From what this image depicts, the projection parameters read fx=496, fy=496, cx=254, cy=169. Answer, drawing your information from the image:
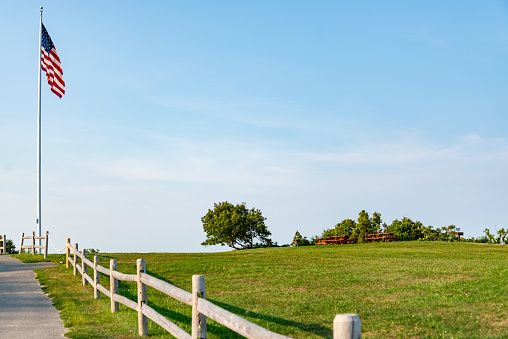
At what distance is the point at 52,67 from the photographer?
120 ft

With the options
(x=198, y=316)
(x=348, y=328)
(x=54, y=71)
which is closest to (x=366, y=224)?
(x=54, y=71)

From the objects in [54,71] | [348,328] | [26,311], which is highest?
[54,71]

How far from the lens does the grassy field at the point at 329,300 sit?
10.8 metres

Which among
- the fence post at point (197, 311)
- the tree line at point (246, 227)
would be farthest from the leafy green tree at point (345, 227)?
the fence post at point (197, 311)

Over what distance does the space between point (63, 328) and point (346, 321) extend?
9.15 meters

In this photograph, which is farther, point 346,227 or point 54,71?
point 346,227

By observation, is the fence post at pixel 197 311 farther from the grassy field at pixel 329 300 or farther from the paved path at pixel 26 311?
the paved path at pixel 26 311

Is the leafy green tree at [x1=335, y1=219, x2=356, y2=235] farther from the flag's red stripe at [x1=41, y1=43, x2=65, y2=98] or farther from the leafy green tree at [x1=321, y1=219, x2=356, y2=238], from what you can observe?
the flag's red stripe at [x1=41, y1=43, x2=65, y2=98]

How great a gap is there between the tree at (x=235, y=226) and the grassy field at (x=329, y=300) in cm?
4214

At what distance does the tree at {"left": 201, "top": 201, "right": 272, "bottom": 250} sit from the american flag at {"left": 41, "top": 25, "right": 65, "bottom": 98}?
3240cm

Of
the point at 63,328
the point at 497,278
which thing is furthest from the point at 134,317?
the point at 497,278

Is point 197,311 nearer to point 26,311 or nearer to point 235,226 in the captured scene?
point 26,311

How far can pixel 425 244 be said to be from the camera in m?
39.7

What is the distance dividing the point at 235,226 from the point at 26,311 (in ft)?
170
